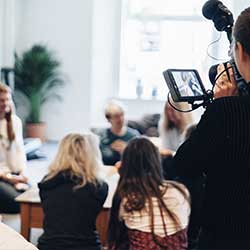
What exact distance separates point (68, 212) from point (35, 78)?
4.77m

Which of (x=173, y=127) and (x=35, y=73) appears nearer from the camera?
(x=173, y=127)

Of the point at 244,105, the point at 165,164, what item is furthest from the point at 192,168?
the point at 165,164

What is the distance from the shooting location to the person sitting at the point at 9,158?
410 centimetres

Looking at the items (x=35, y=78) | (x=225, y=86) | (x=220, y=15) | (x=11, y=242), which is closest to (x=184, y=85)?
(x=225, y=86)

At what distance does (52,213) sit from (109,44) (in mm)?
4980

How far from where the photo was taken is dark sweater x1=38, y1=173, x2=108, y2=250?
260cm

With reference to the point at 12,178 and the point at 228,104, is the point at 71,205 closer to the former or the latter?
the point at 228,104

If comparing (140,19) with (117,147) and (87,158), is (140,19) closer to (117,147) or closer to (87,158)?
(117,147)

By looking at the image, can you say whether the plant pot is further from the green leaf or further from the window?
the window

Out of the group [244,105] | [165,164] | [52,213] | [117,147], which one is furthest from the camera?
[117,147]

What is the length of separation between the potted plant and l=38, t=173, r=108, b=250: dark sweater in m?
4.64

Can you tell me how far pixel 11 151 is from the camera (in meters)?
4.19

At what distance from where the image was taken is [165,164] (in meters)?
3.89

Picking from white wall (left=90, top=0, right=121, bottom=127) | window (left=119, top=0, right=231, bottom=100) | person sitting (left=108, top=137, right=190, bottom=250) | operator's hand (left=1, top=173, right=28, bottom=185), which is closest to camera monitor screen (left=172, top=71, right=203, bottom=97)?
person sitting (left=108, top=137, right=190, bottom=250)
